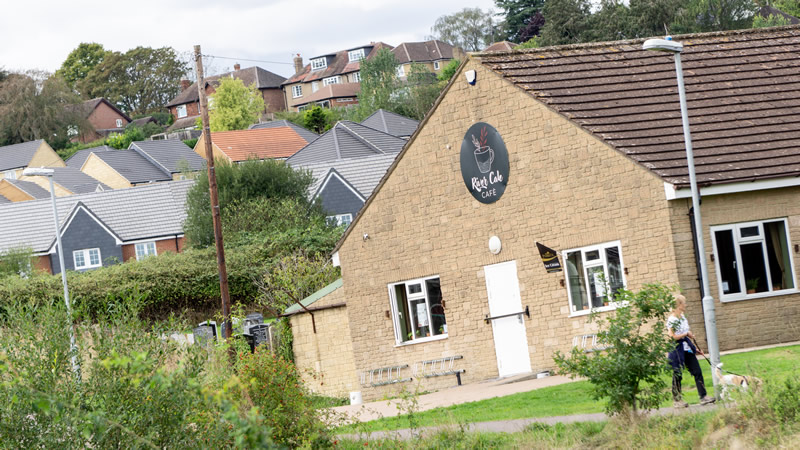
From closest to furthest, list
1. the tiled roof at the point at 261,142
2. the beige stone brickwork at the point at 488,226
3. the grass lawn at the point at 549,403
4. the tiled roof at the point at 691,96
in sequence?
the grass lawn at the point at 549,403
the tiled roof at the point at 691,96
the beige stone brickwork at the point at 488,226
the tiled roof at the point at 261,142

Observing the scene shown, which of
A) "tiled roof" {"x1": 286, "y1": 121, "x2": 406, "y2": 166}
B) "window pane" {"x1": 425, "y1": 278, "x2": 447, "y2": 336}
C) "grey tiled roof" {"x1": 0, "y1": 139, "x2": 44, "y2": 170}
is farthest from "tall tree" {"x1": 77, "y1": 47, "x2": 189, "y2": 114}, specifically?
"window pane" {"x1": 425, "y1": 278, "x2": 447, "y2": 336}

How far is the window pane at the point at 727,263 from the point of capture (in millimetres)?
20734

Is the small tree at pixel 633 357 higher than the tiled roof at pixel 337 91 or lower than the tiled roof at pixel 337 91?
lower

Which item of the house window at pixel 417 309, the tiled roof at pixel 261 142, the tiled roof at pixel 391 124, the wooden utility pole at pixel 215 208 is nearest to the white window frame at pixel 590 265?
the house window at pixel 417 309

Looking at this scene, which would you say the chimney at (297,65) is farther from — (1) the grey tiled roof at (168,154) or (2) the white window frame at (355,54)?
(1) the grey tiled roof at (168,154)

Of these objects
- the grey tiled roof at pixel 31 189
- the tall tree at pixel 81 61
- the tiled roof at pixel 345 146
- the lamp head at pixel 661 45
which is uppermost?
the tall tree at pixel 81 61

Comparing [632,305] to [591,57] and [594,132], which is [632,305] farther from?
[591,57]

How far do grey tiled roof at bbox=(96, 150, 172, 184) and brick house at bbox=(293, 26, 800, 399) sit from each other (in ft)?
199

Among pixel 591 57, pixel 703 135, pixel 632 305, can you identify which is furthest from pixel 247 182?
pixel 632 305

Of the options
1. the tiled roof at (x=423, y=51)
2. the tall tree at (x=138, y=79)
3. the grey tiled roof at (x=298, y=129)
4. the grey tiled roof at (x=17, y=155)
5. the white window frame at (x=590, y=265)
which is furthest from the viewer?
the tall tree at (x=138, y=79)

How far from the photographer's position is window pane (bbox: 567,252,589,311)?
22305mm

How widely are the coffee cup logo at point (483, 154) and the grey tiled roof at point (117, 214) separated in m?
36.1

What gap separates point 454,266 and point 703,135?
6733mm

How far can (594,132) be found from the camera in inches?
850
